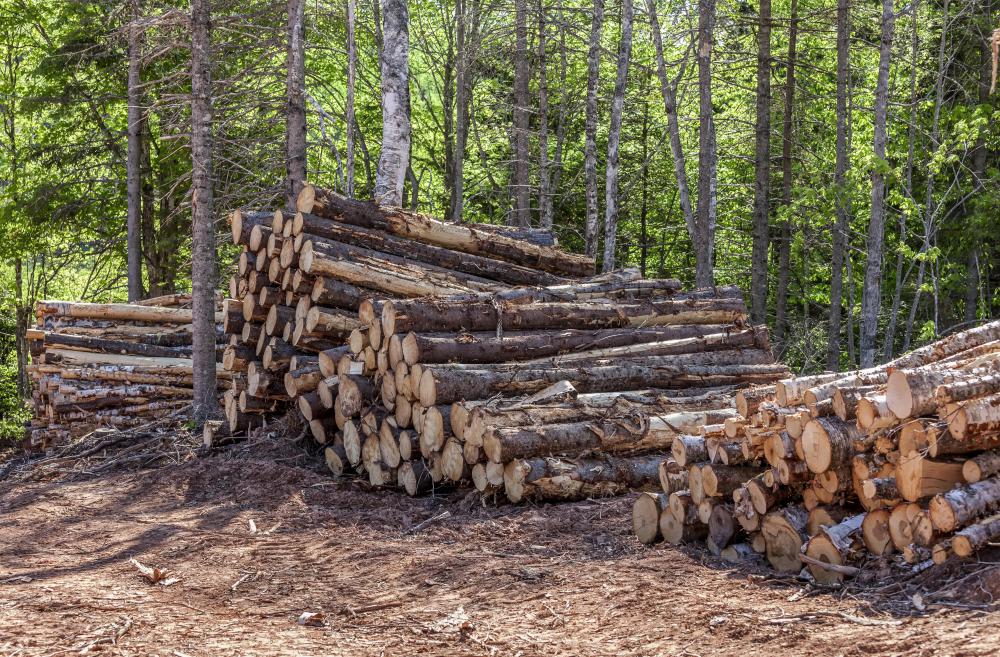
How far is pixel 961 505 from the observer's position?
5059 mm

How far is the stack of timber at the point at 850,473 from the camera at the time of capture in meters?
5.16

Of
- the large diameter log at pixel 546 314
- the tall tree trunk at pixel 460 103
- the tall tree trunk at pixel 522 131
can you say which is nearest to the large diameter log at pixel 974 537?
the large diameter log at pixel 546 314

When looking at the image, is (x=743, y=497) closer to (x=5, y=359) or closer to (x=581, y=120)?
(x=581, y=120)

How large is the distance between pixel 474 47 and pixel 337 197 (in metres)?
9.43

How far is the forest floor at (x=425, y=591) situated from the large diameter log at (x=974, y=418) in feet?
2.38

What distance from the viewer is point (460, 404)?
821cm

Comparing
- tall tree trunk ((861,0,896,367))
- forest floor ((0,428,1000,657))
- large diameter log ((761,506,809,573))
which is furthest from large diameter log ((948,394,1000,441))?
tall tree trunk ((861,0,896,367))

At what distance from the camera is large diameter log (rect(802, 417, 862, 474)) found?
5.53 m

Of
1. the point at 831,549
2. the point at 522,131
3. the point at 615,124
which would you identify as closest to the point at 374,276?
the point at 831,549

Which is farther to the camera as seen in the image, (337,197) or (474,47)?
(474,47)

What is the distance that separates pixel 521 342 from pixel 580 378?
2.35 feet

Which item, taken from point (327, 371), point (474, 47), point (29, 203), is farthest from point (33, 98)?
point (327, 371)

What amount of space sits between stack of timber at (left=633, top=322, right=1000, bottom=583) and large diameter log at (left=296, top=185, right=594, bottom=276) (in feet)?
18.3

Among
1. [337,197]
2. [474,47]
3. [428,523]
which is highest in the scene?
[474,47]
